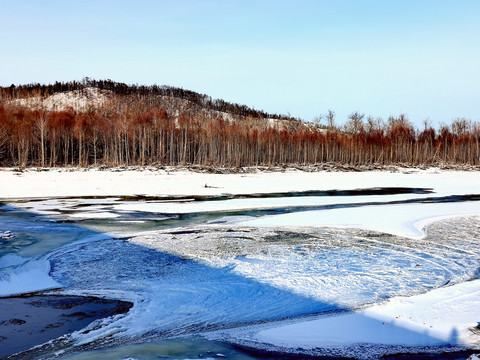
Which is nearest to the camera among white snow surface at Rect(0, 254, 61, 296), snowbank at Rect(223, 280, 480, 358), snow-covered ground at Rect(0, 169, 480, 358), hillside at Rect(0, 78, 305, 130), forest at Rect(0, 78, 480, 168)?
snowbank at Rect(223, 280, 480, 358)

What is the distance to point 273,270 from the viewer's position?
22.9ft

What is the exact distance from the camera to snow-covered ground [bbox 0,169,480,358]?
4.61 m

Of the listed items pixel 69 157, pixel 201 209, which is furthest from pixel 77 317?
pixel 69 157

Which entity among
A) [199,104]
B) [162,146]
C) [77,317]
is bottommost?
[77,317]

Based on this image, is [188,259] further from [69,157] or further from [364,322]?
[69,157]

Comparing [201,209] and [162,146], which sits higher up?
[162,146]

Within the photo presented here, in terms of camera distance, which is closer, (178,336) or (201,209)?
(178,336)

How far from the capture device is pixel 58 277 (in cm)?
668

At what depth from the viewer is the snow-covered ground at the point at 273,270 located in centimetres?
461

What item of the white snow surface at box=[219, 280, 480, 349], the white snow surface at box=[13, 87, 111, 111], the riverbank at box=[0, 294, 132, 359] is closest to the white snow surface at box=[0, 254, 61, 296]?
the riverbank at box=[0, 294, 132, 359]

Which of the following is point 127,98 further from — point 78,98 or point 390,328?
point 390,328

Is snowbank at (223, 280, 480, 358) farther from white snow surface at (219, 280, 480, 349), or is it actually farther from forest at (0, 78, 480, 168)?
forest at (0, 78, 480, 168)

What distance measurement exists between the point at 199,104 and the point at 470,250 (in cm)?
9519

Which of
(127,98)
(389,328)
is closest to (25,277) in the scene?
(389,328)
